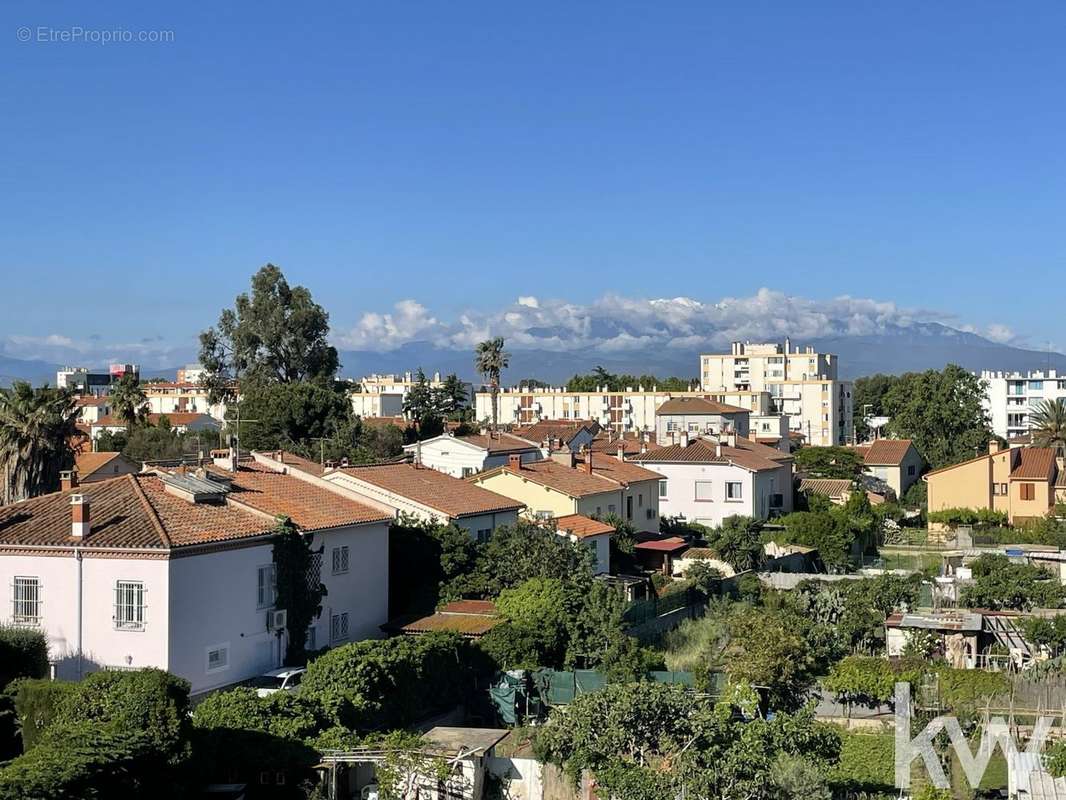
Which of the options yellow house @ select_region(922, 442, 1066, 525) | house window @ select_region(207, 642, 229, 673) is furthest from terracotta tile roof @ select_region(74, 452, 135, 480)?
yellow house @ select_region(922, 442, 1066, 525)

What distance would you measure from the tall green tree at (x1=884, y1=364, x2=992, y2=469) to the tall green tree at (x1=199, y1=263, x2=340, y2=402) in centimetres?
4116

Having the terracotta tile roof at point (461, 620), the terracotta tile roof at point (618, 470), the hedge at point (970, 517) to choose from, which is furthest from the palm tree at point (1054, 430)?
the terracotta tile roof at point (461, 620)

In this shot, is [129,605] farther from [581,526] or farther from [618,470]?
[618,470]

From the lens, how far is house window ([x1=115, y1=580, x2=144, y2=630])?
2608 cm

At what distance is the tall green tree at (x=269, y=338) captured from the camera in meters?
75.2

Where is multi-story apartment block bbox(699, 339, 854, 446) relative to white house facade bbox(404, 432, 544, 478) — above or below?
above

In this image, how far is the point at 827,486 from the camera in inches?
2815

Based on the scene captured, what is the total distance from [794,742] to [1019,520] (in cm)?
4740

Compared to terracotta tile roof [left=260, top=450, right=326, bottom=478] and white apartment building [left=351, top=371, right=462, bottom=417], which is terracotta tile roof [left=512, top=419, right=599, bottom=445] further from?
white apartment building [left=351, top=371, right=462, bottom=417]

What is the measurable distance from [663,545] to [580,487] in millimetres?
4430

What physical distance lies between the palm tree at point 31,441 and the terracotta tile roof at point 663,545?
21584 mm

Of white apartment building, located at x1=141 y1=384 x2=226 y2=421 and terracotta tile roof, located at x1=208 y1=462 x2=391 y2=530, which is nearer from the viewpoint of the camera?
terracotta tile roof, located at x1=208 y1=462 x2=391 y2=530

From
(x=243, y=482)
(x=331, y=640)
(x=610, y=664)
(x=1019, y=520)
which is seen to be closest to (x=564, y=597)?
(x=610, y=664)

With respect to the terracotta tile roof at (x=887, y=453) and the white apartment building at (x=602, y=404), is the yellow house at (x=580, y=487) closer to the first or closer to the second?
the terracotta tile roof at (x=887, y=453)
